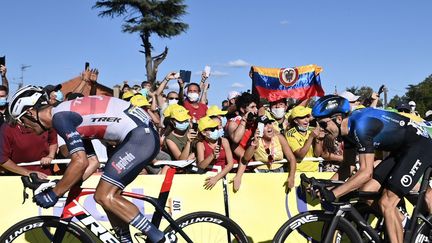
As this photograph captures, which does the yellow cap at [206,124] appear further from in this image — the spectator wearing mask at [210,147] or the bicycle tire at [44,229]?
the bicycle tire at [44,229]

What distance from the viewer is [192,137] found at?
701 centimetres

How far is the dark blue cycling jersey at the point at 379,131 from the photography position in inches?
200

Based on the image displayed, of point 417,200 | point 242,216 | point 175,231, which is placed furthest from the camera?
point 242,216

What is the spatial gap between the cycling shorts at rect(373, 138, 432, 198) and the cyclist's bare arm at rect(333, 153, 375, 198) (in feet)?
1.31

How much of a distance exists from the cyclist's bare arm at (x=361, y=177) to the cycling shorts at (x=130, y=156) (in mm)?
1750

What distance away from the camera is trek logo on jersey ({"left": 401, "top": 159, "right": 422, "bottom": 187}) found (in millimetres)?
5293

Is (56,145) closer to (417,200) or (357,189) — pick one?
(357,189)

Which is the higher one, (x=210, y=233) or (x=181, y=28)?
(x=181, y=28)

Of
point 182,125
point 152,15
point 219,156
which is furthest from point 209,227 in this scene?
point 152,15

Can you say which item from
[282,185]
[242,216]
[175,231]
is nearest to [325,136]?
[282,185]

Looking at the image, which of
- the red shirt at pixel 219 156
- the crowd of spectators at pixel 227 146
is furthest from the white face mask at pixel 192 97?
the red shirt at pixel 219 156

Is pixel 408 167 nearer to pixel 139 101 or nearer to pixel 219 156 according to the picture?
pixel 219 156

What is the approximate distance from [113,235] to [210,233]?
116cm

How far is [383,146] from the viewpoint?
5324 millimetres
